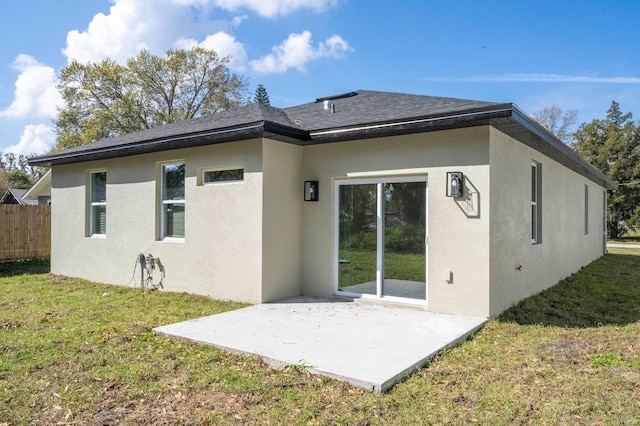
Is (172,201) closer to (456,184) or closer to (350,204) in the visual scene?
(350,204)

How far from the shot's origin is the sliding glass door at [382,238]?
698cm

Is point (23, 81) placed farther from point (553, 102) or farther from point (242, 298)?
point (553, 102)

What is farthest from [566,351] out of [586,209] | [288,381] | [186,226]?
[586,209]

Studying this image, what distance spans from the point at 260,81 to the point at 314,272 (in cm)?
2990

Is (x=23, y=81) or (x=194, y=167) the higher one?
(x=23, y=81)

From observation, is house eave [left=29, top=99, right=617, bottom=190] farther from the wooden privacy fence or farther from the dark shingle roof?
the wooden privacy fence

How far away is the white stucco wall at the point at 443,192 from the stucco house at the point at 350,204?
2 cm

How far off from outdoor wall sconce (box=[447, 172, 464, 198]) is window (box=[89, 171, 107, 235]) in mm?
7799

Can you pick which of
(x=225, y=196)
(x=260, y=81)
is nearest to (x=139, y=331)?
(x=225, y=196)

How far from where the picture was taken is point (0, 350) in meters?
4.82

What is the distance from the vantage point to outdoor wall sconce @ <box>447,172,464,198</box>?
6312 millimetres

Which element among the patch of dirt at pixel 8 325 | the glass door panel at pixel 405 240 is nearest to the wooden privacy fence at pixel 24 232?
the patch of dirt at pixel 8 325

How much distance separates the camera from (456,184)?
631 cm

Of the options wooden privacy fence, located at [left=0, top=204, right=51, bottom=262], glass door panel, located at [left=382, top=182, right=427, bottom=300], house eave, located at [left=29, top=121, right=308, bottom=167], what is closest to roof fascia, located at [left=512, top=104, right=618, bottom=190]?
glass door panel, located at [left=382, top=182, right=427, bottom=300]
